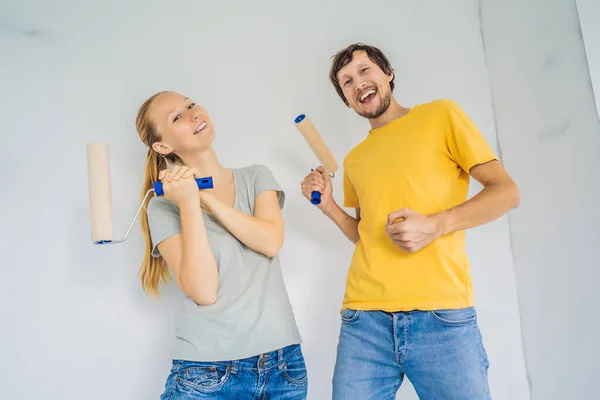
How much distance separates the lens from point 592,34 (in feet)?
4.64

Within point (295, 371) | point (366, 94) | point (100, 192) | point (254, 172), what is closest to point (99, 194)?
point (100, 192)

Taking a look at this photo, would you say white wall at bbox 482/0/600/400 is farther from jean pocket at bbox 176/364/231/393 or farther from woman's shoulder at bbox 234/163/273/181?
jean pocket at bbox 176/364/231/393

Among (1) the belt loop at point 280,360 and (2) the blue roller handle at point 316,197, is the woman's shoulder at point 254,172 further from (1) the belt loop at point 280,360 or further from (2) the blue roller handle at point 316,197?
(1) the belt loop at point 280,360

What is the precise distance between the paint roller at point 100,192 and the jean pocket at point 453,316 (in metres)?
0.54

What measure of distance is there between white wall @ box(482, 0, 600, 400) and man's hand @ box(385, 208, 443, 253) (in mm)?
593

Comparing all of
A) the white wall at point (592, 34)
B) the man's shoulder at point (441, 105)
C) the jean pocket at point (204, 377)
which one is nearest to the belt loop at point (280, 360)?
the jean pocket at point (204, 377)

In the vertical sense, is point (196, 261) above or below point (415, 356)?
above

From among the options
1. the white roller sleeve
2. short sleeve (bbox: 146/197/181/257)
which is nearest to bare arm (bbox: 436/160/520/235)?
short sleeve (bbox: 146/197/181/257)

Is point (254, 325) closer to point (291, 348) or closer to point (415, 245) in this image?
point (291, 348)

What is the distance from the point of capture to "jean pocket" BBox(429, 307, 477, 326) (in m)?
1.09

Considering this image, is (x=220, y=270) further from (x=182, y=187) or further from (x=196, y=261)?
(x=182, y=187)

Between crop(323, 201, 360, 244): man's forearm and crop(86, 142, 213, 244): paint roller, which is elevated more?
crop(86, 142, 213, 244): paint roller

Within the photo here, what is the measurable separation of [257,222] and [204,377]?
0.34 metres

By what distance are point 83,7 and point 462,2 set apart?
4.36 ft
